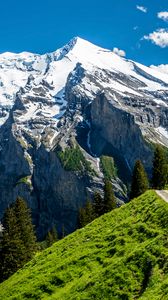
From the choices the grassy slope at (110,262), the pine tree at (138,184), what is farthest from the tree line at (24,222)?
the grassy slope at (110,262)

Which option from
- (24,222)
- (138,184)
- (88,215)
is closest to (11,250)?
(24,222)

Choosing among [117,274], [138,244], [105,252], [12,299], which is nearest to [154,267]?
[117,274]

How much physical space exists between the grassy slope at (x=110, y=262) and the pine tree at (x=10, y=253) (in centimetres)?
2143

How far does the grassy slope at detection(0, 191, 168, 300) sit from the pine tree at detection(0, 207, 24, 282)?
70.3ft

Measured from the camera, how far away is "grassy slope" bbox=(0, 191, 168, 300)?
3638 centimetres

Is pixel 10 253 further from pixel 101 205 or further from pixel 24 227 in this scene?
pixel 101 205

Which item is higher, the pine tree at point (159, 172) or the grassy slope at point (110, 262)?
the pine tree at point (159, 172)

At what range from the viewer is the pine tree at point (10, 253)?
82.1 meters

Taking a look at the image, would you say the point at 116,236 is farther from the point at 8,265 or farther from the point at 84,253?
the point at 8,265

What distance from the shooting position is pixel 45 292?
4600 cm

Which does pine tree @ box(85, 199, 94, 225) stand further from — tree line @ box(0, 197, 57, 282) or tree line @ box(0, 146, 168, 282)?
tree line @ box(0, 197, 57, 282)

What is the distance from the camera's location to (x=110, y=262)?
4278cm

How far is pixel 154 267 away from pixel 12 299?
59.7ft

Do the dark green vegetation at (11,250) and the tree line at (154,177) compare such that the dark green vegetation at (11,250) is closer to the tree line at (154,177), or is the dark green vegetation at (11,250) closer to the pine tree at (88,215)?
the tree line at (154,177)
